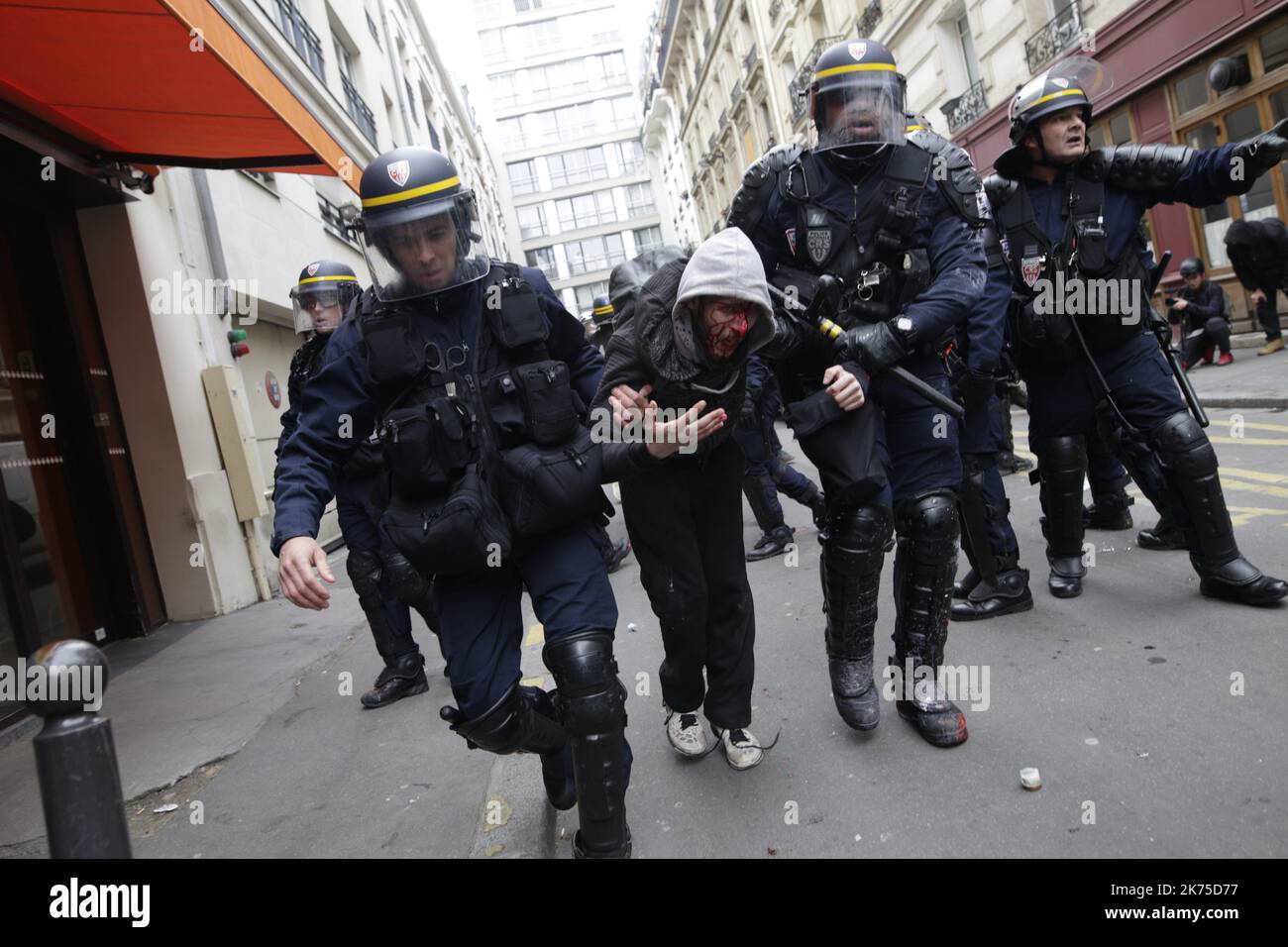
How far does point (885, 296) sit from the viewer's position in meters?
2.74

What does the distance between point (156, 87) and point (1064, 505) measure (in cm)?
514

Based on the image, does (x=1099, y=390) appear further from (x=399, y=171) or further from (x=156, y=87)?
(x=156, y=87)

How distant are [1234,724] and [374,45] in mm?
19285

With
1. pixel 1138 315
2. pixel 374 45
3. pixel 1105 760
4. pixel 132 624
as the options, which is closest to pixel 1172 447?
pixel 1138 315

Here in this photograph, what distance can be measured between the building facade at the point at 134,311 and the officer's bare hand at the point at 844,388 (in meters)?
3.42

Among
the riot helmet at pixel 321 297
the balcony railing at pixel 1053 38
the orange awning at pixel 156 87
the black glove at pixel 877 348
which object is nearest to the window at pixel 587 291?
the balcony railing at pixel 1053 38

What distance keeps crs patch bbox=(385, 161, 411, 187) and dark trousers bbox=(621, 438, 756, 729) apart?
998 millimetres

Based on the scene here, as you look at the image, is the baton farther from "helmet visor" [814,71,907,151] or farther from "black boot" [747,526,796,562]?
"black boot" [747,526,796,562]

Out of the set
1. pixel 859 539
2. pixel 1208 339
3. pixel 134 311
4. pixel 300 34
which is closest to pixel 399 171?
pixel 859 539

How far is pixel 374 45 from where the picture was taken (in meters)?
17.8

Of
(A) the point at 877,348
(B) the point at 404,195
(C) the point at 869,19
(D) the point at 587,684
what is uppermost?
(C) the point at 869,19

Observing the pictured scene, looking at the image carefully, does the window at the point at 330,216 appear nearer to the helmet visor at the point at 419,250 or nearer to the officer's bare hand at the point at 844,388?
the helmet visor at the point at 419,250

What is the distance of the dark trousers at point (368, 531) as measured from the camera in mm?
4020

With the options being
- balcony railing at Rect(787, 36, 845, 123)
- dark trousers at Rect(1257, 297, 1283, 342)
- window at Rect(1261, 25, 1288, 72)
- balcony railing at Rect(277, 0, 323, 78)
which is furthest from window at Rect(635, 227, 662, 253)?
dark trousers at Rect(1257, 297, 1283, 342)
